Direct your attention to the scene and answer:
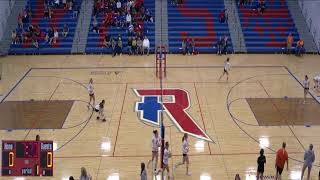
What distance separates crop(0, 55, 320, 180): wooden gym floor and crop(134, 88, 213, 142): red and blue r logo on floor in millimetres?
360

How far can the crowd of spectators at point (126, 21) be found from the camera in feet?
108

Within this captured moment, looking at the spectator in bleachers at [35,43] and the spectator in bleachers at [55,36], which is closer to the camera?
the spectator in bleachers at [35,43]

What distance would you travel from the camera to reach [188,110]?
22109mm

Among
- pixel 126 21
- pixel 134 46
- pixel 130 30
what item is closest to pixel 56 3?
pixel 126 21

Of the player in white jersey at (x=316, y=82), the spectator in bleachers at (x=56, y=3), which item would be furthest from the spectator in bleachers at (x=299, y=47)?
the spectator in bleachers at (x=56, y=3)

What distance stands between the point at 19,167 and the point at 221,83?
15.5 m

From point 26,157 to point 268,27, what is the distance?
26406mm

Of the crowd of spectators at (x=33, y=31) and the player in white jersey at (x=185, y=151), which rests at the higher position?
the crowd of spectators at (x=33, y=31)

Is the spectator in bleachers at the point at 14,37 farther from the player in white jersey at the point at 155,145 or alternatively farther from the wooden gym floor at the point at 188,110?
the player in white jersey at the point at 155,145

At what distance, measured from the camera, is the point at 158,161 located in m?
16.8

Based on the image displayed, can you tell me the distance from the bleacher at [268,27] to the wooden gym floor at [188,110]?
1755 millimetres

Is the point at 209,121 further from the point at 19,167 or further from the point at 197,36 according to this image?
the point at 197,36

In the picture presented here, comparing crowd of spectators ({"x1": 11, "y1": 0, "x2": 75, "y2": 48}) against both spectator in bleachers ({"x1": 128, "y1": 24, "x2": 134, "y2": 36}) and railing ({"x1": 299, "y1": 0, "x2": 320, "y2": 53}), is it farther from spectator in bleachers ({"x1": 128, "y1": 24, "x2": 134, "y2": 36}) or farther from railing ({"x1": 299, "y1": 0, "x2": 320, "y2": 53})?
railing ({"x1": 299, "y1": 0, "x2": 320, "y2": 53})

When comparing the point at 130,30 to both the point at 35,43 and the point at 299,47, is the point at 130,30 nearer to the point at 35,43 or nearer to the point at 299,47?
the point at 35,43
